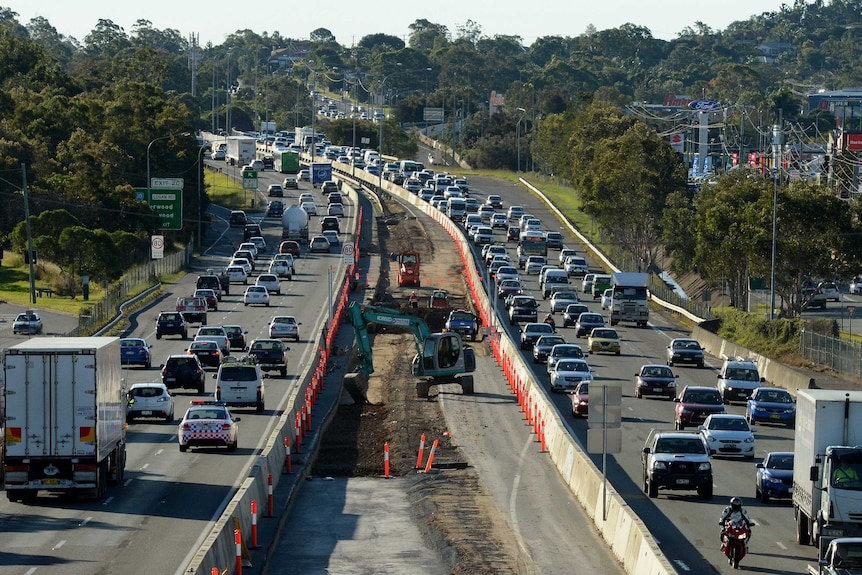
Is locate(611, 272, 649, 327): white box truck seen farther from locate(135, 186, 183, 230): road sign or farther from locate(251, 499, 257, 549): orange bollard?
locate(251, 499, 257, 549): orange bollard

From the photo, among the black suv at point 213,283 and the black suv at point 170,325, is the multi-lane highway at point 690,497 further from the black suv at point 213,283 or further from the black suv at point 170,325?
the black suv at point 213,283

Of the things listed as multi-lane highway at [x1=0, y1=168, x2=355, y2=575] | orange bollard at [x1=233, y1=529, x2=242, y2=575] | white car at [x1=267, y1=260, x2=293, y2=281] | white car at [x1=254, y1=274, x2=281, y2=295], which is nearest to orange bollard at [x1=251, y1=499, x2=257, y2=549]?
multi-lane highway at [x1=0, y1=168, x2=355, y2=575]

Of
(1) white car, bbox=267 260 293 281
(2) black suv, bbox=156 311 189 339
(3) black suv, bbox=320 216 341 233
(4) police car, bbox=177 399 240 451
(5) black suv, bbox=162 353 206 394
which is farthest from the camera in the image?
(3) black suv, bbox=320 216 341 233

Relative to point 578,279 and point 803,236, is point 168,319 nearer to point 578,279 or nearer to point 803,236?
point 803,236

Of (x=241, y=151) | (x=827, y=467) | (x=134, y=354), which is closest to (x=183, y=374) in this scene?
(x=134, y=354)

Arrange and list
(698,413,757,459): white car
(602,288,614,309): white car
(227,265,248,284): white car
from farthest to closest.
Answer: (227,265,248,284): white car
(602,288,614,309): white car
(698,413,757,459): white car

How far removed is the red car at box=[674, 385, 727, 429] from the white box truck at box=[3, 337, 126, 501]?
1903cm

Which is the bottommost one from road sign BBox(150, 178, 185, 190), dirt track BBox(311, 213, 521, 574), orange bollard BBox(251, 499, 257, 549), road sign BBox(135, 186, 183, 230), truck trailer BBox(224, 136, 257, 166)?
dirt track BBox(311, 213, 521, 574)

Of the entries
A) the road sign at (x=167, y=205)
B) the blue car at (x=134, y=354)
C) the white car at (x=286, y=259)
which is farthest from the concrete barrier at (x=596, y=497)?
the white car at (x=286, y=259)

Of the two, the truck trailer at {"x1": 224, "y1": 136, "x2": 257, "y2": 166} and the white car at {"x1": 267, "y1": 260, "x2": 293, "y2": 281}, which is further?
the truck trailer at {"x1": 224, "y1": 136, "x2": 257, "y2": 166}

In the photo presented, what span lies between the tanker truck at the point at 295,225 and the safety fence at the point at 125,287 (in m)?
10.9

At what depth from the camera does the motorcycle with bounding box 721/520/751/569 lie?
2381 cm

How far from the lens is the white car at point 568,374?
166 ft

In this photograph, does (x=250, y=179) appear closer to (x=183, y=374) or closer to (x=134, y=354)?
(x=134, y=354)
